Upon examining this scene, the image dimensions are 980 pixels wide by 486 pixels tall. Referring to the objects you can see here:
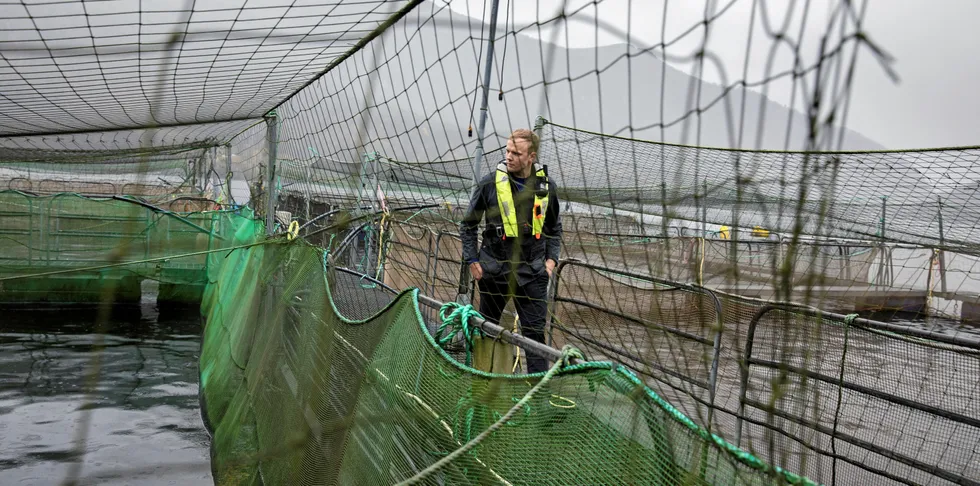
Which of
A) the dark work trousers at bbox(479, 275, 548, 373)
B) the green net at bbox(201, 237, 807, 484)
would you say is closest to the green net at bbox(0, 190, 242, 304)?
the green net at bbox(201, 237, 807, 484)

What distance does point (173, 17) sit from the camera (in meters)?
3.37

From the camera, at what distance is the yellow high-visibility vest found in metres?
3.86

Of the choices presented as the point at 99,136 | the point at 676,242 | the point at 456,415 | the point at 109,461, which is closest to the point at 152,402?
the point at 109,461

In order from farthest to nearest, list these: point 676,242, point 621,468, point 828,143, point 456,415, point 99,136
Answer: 1. point 676,242
2. point 99,136
3. point 456,415
4. point 621,468
5. point 828,143

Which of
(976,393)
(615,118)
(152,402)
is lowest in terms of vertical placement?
(152,402)

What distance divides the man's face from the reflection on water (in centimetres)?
272

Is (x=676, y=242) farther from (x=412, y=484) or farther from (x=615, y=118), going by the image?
(x=412, y=484)

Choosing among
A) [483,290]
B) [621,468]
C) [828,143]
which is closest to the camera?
[828,143]

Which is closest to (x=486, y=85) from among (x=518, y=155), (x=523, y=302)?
(x=518, y=155)

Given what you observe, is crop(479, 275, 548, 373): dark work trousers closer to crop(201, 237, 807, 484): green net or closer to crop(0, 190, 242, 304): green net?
crop(201, 237, 807, 484): green net

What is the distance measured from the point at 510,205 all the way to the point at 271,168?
4.85 metres

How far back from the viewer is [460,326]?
9.37 feet

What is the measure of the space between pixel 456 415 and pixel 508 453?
341 millimetres

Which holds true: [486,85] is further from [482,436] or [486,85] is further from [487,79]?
[482,436]
